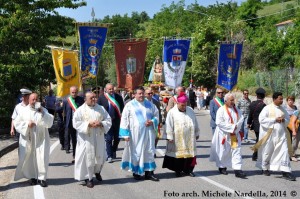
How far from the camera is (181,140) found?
34.5 ft

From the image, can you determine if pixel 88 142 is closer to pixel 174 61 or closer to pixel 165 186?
pixel 165 186

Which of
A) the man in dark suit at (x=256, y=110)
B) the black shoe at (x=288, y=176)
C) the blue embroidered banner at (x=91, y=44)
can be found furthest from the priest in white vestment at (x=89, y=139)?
the blue embroidered banner at (x=91, y=44)

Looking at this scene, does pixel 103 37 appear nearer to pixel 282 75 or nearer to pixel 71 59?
pixel 71 59

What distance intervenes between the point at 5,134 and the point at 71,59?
240 inches

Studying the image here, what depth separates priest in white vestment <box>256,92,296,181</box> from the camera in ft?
34.6

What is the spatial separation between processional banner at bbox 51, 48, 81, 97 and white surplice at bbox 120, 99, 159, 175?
438cm

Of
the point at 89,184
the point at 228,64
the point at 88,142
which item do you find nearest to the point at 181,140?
the point at 88,142

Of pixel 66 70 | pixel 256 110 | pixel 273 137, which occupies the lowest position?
pixel 273 137

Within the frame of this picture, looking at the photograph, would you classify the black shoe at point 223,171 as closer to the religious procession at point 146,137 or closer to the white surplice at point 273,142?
the religious procession at point 146,137

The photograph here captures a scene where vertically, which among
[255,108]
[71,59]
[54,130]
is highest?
[71,59]

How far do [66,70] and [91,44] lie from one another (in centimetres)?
102

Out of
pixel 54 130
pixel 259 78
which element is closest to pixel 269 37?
pixel 259 78

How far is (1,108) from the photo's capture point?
19.2m

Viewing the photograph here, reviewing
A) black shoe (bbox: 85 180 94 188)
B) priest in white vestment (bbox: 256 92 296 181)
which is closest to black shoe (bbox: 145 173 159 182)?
black shoe (bbox: 85 180 94 188)
